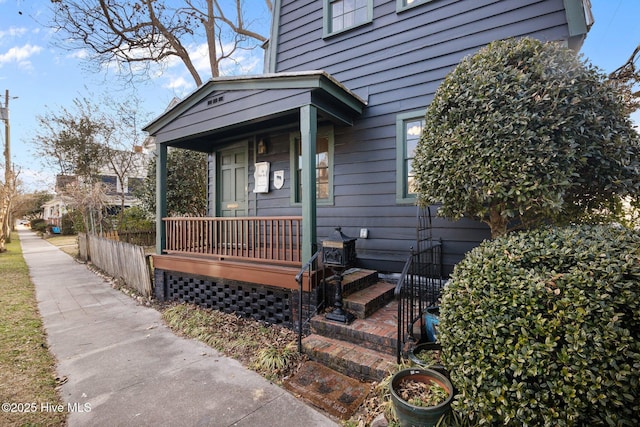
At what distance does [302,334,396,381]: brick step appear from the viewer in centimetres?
267

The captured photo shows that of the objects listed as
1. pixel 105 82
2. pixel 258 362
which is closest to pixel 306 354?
pixel 258 362

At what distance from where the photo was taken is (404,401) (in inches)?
78.5

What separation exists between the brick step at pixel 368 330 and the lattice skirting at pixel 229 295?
2.34 ft

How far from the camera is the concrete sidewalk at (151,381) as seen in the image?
7.84 feet

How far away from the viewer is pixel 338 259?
3.29 meters

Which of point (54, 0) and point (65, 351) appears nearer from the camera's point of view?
point (65, 351)

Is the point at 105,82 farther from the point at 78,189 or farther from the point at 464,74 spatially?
the point at 464,74

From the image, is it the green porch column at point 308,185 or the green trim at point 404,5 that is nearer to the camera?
the green porch column at point 308,185

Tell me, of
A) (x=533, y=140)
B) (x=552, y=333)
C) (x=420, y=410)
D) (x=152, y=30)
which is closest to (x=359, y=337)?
(x=420, y=410)

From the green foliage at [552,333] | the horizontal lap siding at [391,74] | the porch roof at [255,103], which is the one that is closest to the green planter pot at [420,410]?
the green foliage at [552,333]

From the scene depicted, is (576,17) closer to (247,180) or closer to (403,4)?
(403,4)

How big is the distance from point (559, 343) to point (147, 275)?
658cm

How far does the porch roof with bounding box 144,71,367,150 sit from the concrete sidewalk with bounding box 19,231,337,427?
10.8ft

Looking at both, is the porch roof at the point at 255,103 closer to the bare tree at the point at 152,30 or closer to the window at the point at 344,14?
the window at the point at 344,14
